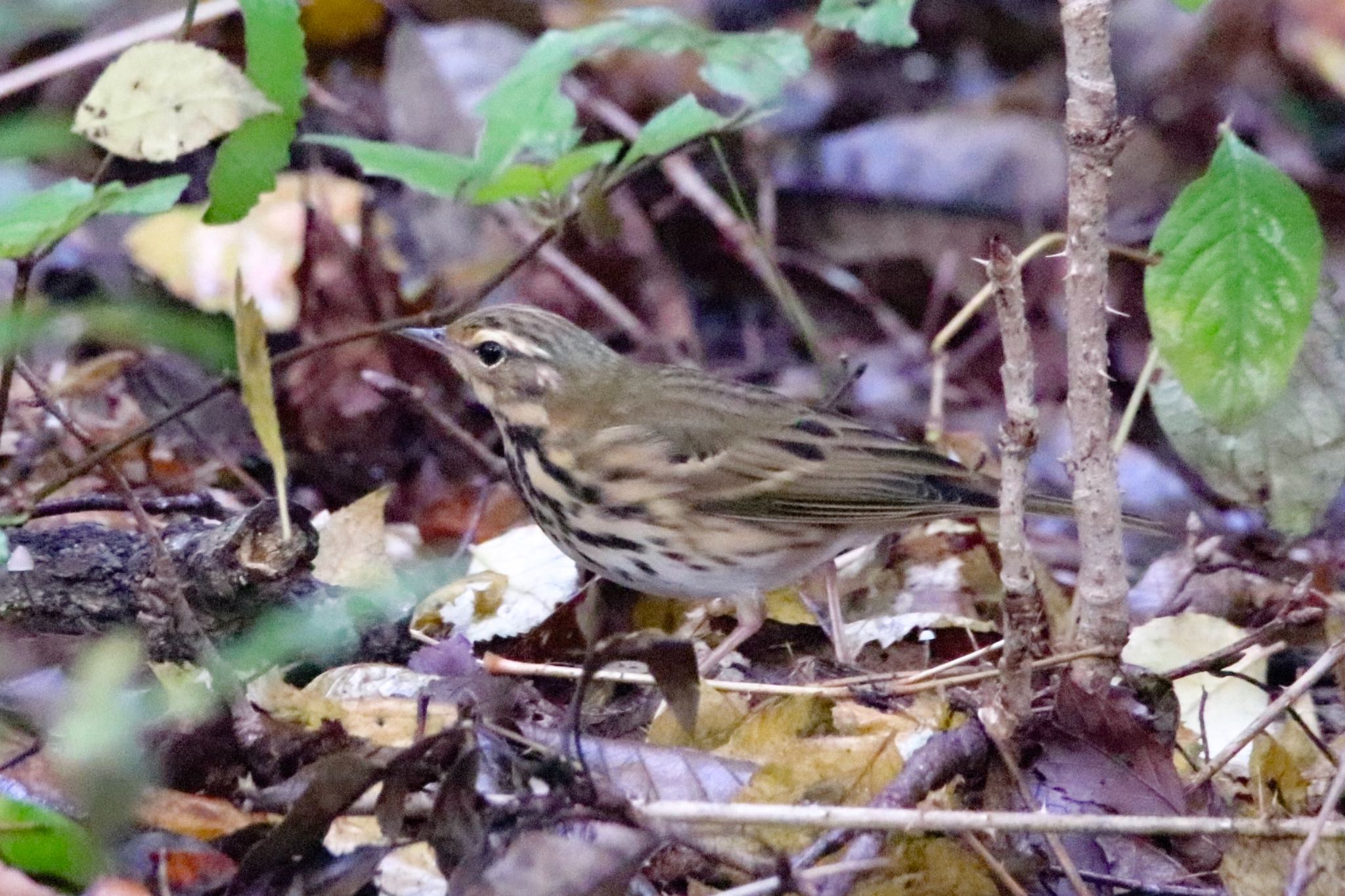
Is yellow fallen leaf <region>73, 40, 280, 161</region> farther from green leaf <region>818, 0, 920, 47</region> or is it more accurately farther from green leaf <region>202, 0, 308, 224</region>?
green leaf <region>818, 0, 920, 47</region>

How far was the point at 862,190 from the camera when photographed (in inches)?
274

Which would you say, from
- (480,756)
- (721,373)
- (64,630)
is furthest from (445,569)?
(721,373)

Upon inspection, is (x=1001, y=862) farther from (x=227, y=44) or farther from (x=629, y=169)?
(x=227, y=44)

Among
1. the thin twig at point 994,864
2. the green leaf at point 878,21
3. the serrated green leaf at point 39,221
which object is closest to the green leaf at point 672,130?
the green leaf at point 878,21

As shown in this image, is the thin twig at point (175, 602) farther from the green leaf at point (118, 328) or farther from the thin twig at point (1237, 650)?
the thin twig at point (1237, 650)

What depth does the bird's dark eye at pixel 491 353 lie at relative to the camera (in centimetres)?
406

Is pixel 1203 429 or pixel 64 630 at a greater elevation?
pixel 1203 429

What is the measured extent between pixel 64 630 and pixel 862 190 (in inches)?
175

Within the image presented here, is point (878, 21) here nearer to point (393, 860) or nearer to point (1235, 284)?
point (1235, 284)

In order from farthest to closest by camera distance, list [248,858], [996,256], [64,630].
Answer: [64,630] → [996,256] → [248,858]

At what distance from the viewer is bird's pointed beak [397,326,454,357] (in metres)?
4.08

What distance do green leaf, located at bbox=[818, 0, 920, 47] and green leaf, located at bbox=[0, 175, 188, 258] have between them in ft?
5.69

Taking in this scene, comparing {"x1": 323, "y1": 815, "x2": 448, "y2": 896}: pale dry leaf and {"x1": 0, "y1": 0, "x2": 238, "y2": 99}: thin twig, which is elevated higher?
{"x1": 0, "y1": 0, "x2": 238, "y2": 99}: thin twig

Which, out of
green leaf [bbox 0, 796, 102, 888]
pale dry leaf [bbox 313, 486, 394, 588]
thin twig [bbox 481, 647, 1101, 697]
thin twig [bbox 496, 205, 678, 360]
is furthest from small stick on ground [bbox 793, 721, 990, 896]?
thin twig [bbox 496, 205, 678, 360]
